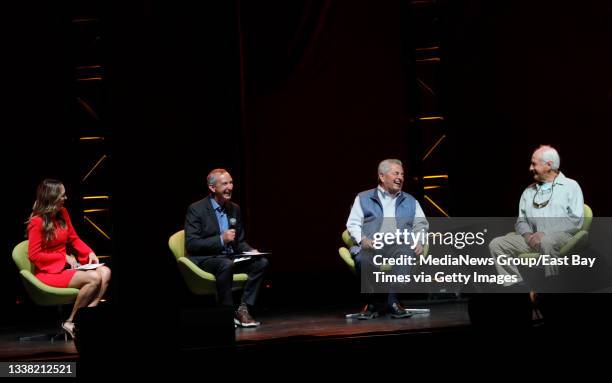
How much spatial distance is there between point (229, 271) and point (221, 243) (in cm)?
28

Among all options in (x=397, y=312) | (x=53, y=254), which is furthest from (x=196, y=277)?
(x=397, y=312)

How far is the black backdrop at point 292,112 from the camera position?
22.9 feet

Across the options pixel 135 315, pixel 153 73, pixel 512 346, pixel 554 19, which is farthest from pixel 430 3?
pixel 135 315

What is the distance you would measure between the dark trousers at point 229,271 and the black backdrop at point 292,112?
1.52m

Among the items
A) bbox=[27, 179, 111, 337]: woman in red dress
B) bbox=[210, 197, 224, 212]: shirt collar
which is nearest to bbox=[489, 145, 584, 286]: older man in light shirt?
bbox=[210, 197, 224, 212]: shirt collar

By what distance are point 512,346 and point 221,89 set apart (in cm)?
446

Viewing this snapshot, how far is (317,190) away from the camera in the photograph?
7.86 meters

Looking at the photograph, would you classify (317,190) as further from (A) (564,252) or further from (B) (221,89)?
(A) (564,252)

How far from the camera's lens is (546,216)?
5.58 meters

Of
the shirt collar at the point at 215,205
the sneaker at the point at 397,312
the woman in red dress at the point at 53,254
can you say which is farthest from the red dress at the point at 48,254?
the sneaker at the point at 397,312

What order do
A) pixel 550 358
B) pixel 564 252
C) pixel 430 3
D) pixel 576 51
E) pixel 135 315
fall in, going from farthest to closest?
pixel 430 3 < pixel 576 51 < pixel 564 252 < pixel 550 358 < pixel 135 315

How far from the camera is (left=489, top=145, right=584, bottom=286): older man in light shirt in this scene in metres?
5.45

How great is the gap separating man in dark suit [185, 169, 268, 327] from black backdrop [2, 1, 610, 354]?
4.67ft

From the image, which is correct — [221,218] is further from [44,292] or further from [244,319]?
[44,292]
